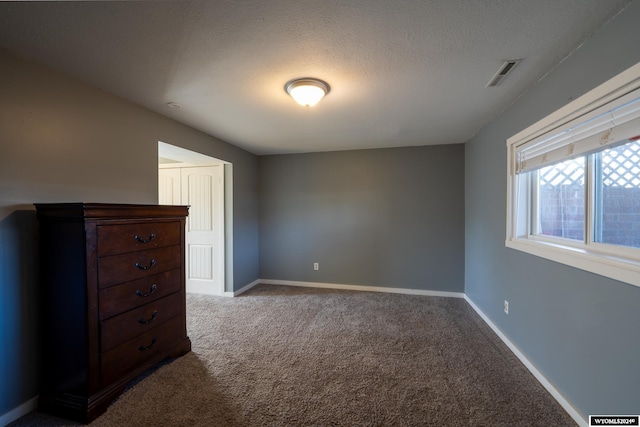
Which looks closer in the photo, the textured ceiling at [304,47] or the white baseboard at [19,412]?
the textured ceiling at [304,47]

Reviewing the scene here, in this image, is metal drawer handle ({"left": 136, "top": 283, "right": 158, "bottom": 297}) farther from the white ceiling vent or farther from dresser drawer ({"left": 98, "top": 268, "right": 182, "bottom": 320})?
the white ceiling vent

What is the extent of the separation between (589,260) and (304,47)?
203cm

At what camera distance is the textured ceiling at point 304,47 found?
1202 mm

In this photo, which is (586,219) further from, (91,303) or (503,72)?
(91,303)

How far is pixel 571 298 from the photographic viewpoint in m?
1.52

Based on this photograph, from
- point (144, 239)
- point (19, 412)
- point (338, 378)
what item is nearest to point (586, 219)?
point (338, 378)

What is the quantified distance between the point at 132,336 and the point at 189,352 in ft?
2.02

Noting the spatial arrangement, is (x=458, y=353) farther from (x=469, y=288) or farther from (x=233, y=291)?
(x=233, y=291)

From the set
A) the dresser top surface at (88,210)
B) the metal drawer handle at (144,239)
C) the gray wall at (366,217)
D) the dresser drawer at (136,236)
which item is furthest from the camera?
the gray wall at (366,217)

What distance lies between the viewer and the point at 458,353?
2.16 m

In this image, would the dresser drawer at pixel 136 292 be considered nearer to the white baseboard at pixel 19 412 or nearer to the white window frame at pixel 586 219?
the white baseboard at pixel 19 412

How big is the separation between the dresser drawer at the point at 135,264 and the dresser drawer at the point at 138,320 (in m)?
0.24

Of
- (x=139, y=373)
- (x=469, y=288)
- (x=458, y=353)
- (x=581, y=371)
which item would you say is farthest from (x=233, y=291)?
(x=581, y=371)

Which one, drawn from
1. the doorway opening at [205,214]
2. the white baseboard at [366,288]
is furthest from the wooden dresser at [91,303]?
the white baseboard at [366,288]
